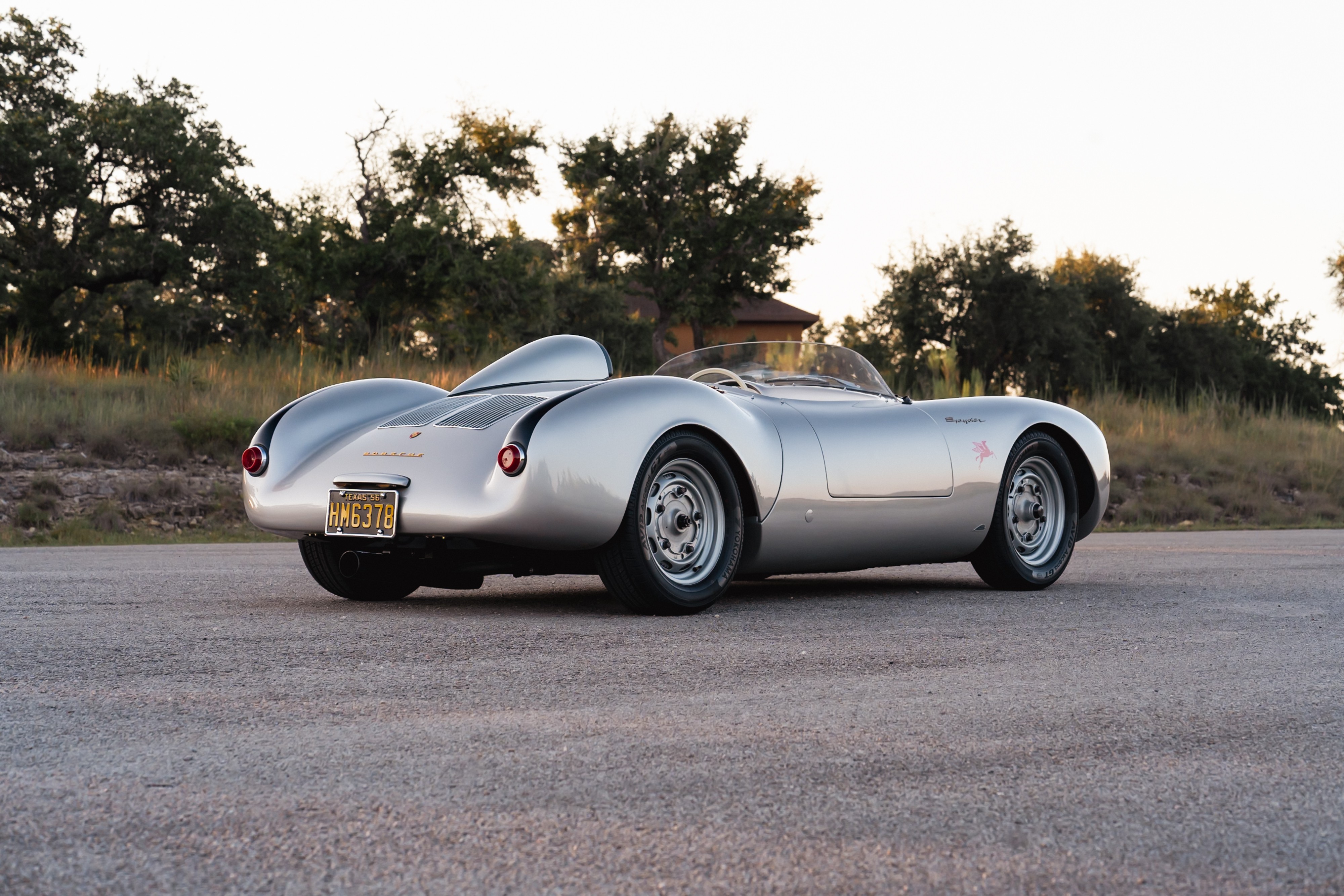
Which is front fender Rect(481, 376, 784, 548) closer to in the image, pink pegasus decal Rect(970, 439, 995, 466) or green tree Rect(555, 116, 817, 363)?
pink pegasus decal Rect(970, 439, 995, 466)

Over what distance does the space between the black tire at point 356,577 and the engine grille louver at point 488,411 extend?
866 millimetres

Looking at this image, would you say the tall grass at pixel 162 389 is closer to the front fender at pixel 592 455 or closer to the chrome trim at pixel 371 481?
the chrome trim at pixel 371 481

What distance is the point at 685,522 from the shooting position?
550cm

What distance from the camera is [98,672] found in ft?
12.6

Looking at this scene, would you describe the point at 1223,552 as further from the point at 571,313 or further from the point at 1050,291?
the point at 571,313

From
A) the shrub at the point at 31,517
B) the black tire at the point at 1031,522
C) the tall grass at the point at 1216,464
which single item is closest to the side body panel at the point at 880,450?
the black tire at the point at 1031,522

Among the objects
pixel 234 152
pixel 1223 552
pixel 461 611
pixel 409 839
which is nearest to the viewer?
pixel 409 839

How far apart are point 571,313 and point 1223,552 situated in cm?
4292

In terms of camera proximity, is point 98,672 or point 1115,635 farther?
point 1115,635

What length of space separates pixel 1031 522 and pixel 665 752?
14.9 feet

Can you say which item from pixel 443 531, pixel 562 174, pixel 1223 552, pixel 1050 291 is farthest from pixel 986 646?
pixel 562 174

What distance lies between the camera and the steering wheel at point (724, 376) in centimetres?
642

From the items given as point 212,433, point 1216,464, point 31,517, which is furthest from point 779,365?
point 1216,464

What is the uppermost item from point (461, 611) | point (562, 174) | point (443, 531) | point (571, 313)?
point (562, 174)
